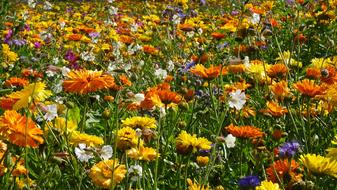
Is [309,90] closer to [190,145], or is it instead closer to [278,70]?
[190,145]

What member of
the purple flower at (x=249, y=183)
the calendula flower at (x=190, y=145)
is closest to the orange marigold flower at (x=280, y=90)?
the calendula flower at (x=190, y=145)

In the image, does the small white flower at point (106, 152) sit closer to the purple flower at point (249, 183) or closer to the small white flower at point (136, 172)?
the small white flower at point (136, 172)

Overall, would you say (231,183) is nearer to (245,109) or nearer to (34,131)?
(245,109)

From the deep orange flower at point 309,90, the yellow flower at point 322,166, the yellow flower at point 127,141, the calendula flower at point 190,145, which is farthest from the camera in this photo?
the deep orange flower at point 309,90

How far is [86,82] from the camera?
1524 mm

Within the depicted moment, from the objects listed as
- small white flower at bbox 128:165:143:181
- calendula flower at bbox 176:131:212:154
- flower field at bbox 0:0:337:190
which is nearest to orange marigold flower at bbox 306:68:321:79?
flower field at bbox 0:0:337:190

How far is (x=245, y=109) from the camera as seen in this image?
2.37 meters

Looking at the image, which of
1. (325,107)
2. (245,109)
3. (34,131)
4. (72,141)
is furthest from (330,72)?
(34,131)

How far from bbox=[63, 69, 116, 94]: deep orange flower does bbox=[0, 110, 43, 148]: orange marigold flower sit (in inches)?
7.4

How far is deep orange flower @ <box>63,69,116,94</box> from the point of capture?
1.52 metres

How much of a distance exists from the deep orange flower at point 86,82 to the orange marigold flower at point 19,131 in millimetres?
187

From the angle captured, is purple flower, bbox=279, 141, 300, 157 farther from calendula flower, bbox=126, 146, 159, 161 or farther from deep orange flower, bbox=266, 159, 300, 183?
calendula flower, bbox=126, 146, 159, 161

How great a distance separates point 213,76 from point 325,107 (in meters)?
0.55

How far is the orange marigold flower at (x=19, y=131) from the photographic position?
1322mm
